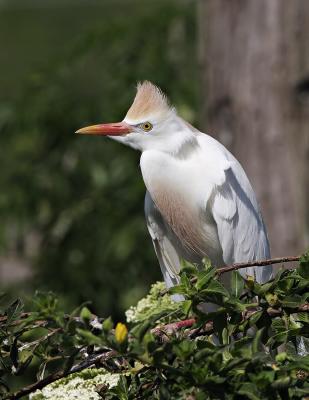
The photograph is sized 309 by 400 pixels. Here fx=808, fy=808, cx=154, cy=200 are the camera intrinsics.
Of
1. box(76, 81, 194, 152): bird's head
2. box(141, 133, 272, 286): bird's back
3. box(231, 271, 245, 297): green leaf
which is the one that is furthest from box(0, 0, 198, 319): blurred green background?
box(231, 271, 245, 297): green leaf

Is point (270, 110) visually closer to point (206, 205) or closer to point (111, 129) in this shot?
point (206, 205)

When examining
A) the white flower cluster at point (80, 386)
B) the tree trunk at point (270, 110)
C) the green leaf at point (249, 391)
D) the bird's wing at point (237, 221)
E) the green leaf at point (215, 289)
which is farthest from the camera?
the tree trunk at point (270, 110)

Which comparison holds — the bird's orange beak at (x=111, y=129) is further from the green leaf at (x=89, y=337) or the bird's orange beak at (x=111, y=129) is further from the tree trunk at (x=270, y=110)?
the tree trunk at (x=270, y=110)

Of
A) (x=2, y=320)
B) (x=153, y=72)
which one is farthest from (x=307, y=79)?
(x=2, y=320)

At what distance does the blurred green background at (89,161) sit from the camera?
460cm

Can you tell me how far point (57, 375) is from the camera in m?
1.52

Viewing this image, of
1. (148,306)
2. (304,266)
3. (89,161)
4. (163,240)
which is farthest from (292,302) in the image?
(89,161)

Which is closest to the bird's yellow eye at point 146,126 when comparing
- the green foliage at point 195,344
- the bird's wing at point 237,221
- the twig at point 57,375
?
the bird's wing at point 237,221

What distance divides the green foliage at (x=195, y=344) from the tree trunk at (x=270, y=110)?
227 cm

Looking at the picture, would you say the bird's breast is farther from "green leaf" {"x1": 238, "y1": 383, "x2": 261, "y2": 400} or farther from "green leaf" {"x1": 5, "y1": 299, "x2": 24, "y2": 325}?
"green leaf" {"x1": 238, "y1": 383, "x2": 261, "y2": 400}

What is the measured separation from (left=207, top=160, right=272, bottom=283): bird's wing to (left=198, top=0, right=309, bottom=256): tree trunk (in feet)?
4.09

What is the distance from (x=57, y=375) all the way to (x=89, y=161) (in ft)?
11.1

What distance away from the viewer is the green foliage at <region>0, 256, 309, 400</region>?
1330mm

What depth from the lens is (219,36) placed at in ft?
13.1
